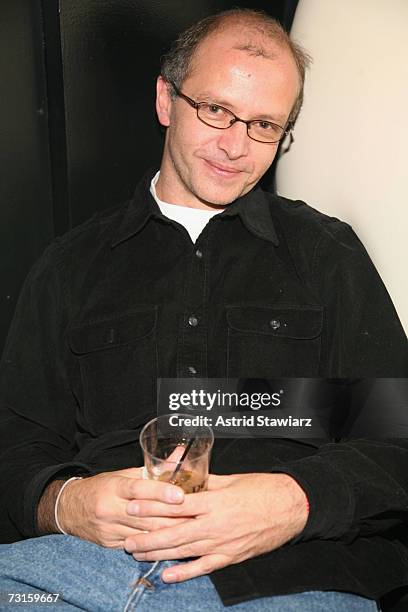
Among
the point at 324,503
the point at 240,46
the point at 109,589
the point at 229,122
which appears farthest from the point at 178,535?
the point at 240,46

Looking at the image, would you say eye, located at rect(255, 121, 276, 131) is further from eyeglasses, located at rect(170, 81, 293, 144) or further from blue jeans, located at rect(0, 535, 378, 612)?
blue jeans, located at rect(0, 535, 378, 612)

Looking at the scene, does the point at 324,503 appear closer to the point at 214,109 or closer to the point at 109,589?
the point at 109,589

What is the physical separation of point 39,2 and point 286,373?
1008 millimetres

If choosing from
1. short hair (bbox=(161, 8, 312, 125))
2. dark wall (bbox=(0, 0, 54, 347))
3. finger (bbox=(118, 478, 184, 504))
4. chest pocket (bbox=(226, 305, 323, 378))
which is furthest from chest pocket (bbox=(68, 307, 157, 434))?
short hair (bbox=(161, 8, 312, 125))

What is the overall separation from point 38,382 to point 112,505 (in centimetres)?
40

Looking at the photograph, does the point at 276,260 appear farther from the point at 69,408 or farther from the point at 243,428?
the point at 69,408

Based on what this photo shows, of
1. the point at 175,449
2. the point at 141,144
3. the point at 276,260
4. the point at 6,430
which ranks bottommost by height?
the point at 6,430

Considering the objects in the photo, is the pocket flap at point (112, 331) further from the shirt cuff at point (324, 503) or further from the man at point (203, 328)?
the shirt cuff at point (324, 503)

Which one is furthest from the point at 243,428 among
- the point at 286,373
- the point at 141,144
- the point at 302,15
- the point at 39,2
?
the point at 39,2

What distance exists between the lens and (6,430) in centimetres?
166

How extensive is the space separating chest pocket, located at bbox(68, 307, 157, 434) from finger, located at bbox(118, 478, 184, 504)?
0.92ft

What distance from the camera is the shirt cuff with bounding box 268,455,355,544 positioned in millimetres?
1374

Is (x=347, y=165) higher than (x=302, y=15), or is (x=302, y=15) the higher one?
(x=302, y=15)

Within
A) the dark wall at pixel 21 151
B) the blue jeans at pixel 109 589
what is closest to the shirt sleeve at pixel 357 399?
the blue jeans at pixel 109 589
